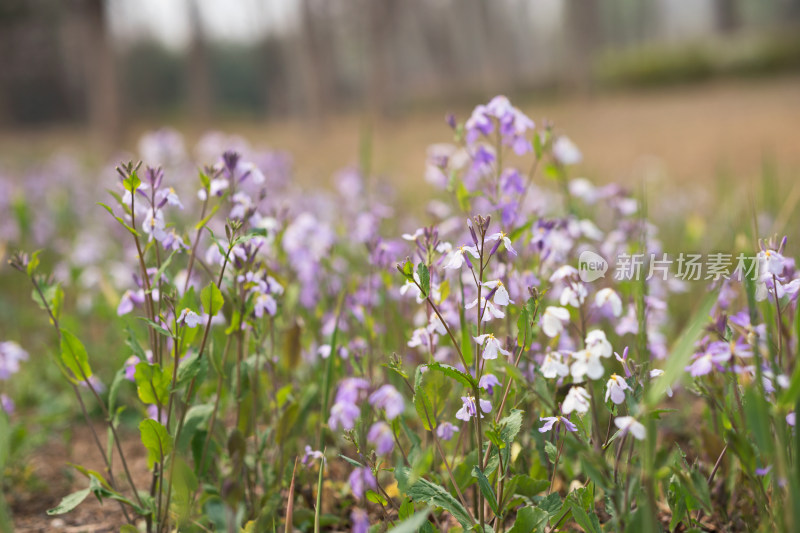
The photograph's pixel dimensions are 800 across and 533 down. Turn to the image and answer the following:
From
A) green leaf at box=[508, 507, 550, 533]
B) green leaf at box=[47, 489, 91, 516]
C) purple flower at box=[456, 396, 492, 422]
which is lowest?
green leaf at box=[508, 507, 550, 533]

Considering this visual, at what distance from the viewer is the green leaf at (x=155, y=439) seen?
1.44 m

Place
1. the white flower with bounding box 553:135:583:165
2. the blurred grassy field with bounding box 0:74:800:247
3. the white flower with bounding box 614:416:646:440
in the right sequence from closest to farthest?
1. the white flower with bounding box 614:416:646:440
2. the white flower with bounding box 553:135:583:165
3. the blurred grassy field with bounding box 0:74:800:247

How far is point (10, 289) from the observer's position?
14.5ft

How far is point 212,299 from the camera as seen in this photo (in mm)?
1443

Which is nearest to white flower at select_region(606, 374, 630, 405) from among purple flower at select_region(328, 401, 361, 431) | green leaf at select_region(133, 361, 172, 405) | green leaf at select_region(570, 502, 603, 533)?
green leaf at select_region(570, 502, 603, 533)

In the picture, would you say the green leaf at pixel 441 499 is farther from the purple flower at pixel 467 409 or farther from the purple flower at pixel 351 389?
the purple flower at pixel 351 389

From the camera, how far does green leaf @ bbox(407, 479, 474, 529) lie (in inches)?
53.3

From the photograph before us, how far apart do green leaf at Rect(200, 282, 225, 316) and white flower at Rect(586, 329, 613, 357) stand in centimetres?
79

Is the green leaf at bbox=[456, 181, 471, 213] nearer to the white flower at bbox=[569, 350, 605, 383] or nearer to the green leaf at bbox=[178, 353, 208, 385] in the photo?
the white flower at bbox=[569, 350, 605, 383]

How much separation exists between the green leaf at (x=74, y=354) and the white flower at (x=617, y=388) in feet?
3.88

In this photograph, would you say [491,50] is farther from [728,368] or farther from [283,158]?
[728,368]

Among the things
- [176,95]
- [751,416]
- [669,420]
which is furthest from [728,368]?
[176,95]

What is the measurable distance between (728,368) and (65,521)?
1.79m

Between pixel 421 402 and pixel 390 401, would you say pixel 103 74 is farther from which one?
pixel 421 402
